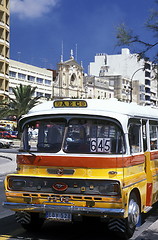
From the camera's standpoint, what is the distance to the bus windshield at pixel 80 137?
7758 mm

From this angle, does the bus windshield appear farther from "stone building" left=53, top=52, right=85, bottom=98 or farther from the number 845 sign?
"stone building" left=53, top=52, right=85, bottom=98

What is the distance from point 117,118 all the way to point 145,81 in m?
Answer: 124

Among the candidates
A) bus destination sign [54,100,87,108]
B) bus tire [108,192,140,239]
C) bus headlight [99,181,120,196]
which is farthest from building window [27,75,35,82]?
bus headlight [99,181,120,196]

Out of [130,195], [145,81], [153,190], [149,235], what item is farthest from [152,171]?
[145,81]

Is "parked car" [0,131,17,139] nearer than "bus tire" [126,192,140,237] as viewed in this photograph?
No

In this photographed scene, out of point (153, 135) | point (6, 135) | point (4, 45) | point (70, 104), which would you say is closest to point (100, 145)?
point (70, 104)

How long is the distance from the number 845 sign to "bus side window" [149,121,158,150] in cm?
211

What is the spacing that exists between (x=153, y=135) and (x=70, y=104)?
2.51 meters

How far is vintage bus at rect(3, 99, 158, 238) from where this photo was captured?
738cm

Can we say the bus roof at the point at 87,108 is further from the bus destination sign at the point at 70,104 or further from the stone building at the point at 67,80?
the stone building at the point at 67,80

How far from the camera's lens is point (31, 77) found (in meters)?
84.9

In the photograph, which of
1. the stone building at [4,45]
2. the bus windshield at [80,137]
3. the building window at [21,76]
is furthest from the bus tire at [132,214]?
the building window at [21,76]

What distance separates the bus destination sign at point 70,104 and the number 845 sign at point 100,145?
68 cm

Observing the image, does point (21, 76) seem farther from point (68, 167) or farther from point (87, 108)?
point (68, 167)
